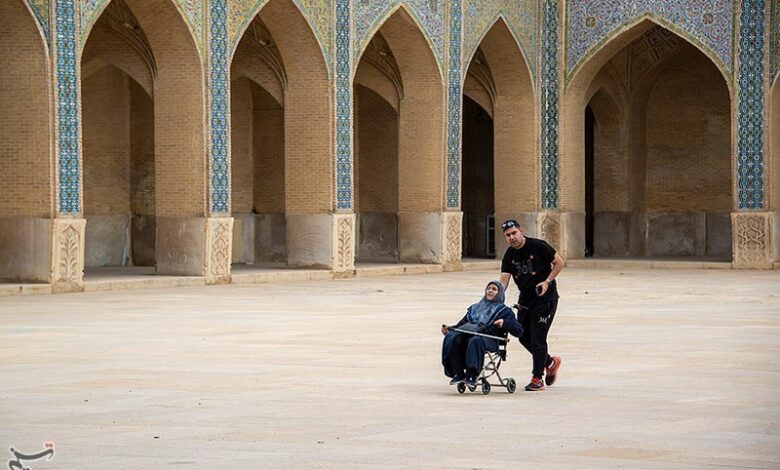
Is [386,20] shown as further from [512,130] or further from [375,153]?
[375,153]

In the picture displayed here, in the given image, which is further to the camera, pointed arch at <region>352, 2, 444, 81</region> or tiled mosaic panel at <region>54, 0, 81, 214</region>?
pointed arch at <region>352, 2, 444, 81</region>

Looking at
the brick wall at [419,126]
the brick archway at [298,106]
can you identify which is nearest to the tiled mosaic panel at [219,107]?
the brick archway at [298,106]

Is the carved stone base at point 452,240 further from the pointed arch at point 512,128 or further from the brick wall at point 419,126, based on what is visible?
the pointed arch at point 512,128

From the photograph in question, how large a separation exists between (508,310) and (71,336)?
3845 millimetres

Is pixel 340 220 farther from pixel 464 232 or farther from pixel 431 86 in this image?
pixel 464 232

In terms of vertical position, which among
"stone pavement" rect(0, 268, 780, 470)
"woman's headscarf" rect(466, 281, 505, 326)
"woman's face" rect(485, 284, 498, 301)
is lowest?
"stone pavement" rect(0, 268, 780, 470)

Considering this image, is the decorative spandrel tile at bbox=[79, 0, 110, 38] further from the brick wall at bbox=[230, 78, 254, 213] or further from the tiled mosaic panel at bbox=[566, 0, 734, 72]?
the tiled mosaic panel at bbox=[566, 0, 734, 72]

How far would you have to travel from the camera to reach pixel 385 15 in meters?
18.1

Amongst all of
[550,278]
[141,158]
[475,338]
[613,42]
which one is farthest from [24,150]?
[613,42]

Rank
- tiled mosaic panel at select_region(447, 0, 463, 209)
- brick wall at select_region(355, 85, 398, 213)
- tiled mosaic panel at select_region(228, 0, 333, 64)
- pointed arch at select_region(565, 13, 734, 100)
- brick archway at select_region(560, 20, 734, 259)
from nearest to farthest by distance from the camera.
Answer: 1. tiled mosaic panel at select_region(228, 0, 333, 64)
2. tiled mosaic panel at select_region(447, 0, 463, 209)
3. pointed arch at select_region(565, 13, 734, 100)
4. brick wall at select_region(355, 85, 398, 213)
5. brick archway at select_region(560, 20, 734, 259)

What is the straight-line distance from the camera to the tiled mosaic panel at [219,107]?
15.9 meters

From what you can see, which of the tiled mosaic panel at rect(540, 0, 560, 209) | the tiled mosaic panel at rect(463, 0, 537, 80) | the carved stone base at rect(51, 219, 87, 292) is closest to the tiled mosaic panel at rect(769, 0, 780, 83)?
the tiled mosaic panel at rect(540, 0, 560, 209)

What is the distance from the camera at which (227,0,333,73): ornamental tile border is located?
16.1 m

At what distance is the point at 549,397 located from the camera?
6.48 meters
